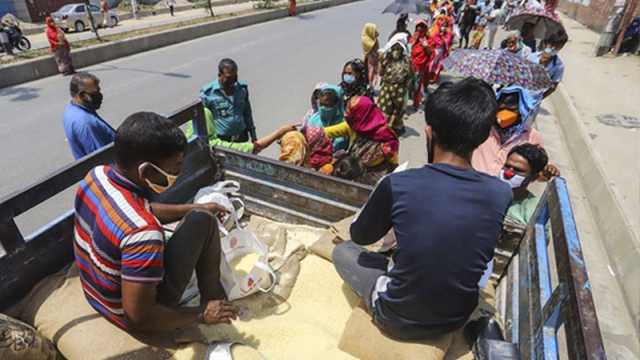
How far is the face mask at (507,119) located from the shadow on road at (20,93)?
9.32 m

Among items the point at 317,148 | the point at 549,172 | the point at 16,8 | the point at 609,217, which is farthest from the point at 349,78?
the point at 16,8

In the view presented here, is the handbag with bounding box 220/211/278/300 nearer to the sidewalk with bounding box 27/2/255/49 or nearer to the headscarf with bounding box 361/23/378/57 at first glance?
the headscarf with bounding box 361/23/378/57

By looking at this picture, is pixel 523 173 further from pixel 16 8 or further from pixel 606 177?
pixel 16 8

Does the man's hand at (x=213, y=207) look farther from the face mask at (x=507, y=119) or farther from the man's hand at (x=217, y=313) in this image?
the face mask at (x=507, y=119)

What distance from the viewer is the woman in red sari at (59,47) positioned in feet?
29.2

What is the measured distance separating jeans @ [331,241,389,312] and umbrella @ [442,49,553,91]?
2.96 meters

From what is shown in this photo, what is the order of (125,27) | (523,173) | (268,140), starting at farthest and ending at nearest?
(125,27) < (268,140) < (523,173)

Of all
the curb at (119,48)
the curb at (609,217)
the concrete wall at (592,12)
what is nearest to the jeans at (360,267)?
the curb at (609,217)

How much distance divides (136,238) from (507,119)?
11.0 feet

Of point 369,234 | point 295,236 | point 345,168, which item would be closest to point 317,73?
point 345,168

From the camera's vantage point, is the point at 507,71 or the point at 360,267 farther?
the point at 507,71

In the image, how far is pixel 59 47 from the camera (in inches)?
356

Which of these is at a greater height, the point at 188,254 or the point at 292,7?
the point at 292,7

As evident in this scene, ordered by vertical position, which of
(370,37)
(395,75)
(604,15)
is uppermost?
(370,37)
